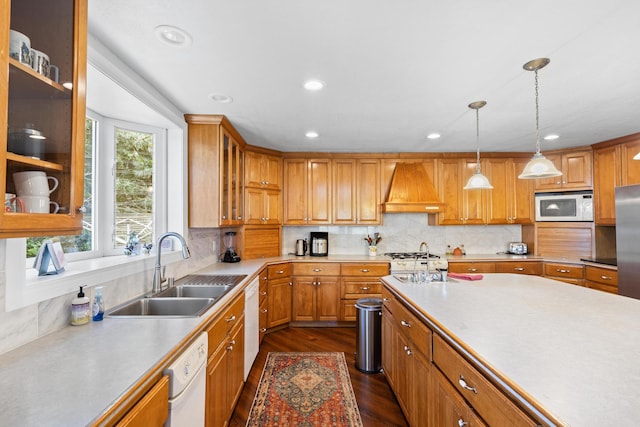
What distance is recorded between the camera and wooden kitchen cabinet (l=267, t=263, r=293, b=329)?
3645mm

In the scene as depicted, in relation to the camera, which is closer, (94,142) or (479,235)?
(94,142)

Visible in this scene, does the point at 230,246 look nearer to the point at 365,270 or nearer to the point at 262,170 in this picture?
the point at 262,170

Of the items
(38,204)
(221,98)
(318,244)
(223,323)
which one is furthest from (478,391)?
(318,244)

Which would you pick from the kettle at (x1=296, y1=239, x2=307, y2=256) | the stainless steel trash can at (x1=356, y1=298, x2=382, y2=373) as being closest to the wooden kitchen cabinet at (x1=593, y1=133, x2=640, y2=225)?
the stainless steel trash can at (x1=356, y1=298, x2=382, y2=373)

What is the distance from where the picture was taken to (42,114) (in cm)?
103

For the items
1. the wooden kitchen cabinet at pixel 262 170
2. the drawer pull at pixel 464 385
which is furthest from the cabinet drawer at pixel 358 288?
the drawer pull at pixel 464 385

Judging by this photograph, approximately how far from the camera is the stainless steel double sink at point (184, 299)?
1818 millimetres

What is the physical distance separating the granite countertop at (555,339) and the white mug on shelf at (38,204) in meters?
1.58

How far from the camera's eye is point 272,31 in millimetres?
1541

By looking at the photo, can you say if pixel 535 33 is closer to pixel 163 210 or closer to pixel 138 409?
pixel 138 409

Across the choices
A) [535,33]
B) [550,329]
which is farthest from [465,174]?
[550,329]

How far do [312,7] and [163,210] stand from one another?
2.06m

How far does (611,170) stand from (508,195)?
1.10 metres

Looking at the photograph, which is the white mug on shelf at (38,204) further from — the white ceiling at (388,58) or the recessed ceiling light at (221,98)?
the recessed ceiling light at (221,98)
